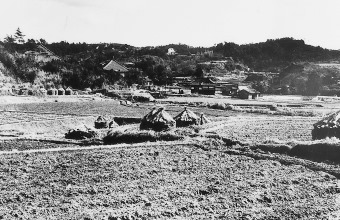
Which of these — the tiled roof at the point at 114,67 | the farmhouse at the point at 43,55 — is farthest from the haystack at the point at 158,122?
the farmhouse at the point at 43,55

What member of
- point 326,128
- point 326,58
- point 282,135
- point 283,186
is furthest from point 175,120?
point 326,58

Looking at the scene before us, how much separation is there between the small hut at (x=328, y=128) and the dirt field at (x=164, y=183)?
Answer: 3.34 metres

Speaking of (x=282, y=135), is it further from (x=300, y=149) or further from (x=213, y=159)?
(x=213, y=159)

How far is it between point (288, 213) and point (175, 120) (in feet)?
39.0

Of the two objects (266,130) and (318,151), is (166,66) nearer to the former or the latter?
(266,130)

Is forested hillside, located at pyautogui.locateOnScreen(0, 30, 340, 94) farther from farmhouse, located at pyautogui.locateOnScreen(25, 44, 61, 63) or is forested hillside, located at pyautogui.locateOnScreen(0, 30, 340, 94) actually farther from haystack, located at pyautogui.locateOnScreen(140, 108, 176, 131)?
haystack, located at pyautogui.locateOnScreen(140, 108, 176, 131)

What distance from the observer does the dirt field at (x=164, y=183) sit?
32.4 feet

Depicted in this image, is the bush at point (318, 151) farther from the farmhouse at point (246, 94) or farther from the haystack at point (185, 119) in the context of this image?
the farmhouse at point (246, 94)

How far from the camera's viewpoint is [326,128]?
1802cm

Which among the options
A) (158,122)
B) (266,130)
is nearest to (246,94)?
(266,130)

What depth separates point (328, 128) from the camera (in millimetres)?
18016

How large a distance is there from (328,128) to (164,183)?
949 centimetres

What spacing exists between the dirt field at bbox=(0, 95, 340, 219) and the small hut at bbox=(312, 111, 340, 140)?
334cm

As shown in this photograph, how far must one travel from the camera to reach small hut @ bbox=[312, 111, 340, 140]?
1781 centimetres
